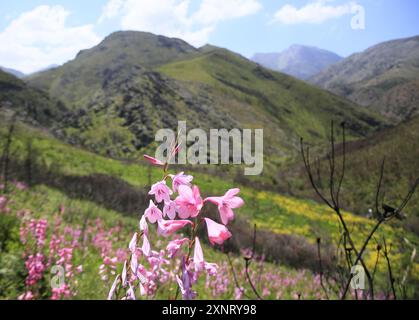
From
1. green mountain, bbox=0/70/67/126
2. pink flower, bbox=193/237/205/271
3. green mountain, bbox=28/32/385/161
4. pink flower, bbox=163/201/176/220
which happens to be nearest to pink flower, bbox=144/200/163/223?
pink flower, bbox=163/201/176/220

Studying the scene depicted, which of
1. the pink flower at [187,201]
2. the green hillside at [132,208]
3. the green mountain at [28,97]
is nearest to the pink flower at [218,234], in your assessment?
the pink flower at [187,201]

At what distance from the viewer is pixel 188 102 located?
5378 centimetres

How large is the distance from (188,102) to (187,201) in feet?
176

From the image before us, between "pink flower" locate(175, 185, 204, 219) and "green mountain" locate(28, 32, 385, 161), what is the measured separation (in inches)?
1492

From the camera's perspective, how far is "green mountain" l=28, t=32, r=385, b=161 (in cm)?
4175

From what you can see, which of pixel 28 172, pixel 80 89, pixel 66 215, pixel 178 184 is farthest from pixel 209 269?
pixel 80 89

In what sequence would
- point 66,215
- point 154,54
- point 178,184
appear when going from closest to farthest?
point 178,184, point 66,215, point 154,54

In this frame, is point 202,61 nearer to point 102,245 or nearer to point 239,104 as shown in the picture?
point 239,104

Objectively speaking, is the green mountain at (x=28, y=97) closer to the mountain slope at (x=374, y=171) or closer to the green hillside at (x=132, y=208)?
the mountain slope at (x=374, y=171)

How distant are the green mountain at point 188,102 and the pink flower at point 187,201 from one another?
37.9m

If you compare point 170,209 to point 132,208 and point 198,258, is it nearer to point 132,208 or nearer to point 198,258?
point 198,258

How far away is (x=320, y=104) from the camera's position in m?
128

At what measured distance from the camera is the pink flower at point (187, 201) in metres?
1.02
